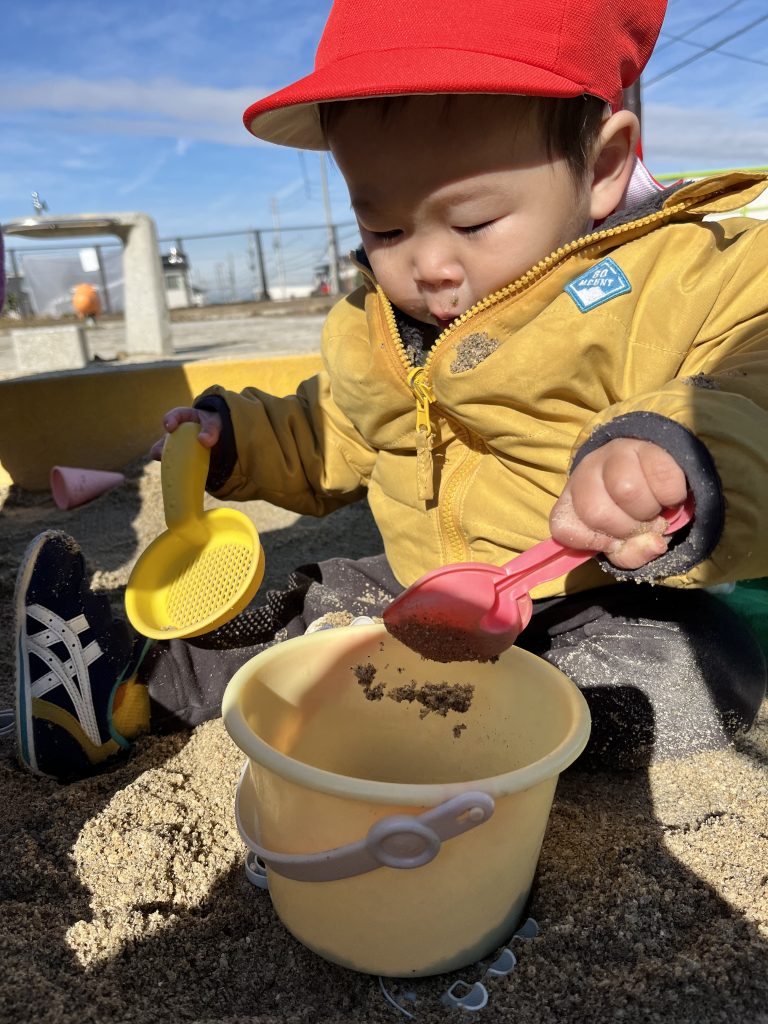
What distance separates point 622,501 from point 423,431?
472 mm

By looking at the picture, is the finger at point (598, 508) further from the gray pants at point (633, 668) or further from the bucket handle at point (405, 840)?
the gray pants at point (633, 668)

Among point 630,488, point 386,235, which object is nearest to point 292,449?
point 386,235

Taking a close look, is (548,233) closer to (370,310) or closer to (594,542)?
(370,310)

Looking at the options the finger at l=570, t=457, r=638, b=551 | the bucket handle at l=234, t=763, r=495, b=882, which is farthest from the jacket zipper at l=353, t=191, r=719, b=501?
the bucket handle at l=234, t=763, r=495, b=882

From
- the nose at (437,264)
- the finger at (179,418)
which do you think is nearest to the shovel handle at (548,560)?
the nose at (437,264)

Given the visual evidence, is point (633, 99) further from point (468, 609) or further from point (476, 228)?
point (468, 609)

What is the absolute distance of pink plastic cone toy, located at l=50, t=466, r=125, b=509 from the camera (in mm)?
2318

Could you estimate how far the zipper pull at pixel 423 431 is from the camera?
3.90 ft

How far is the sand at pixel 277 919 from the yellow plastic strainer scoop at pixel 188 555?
0.22 metres

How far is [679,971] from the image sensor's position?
2.46 feet

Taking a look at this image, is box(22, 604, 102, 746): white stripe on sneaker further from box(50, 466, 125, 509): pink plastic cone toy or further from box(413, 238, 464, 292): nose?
box(50, 466, 125, 509): pink plastic cone toy

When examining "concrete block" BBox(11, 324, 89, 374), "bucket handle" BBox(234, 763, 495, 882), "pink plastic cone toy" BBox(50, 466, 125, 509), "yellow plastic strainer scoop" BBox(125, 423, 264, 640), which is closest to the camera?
"bucket handle" BBox(234, 763, 495, 882)

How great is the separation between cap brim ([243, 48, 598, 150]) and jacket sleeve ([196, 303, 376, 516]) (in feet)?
1.86

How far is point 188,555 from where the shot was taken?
1.36m
